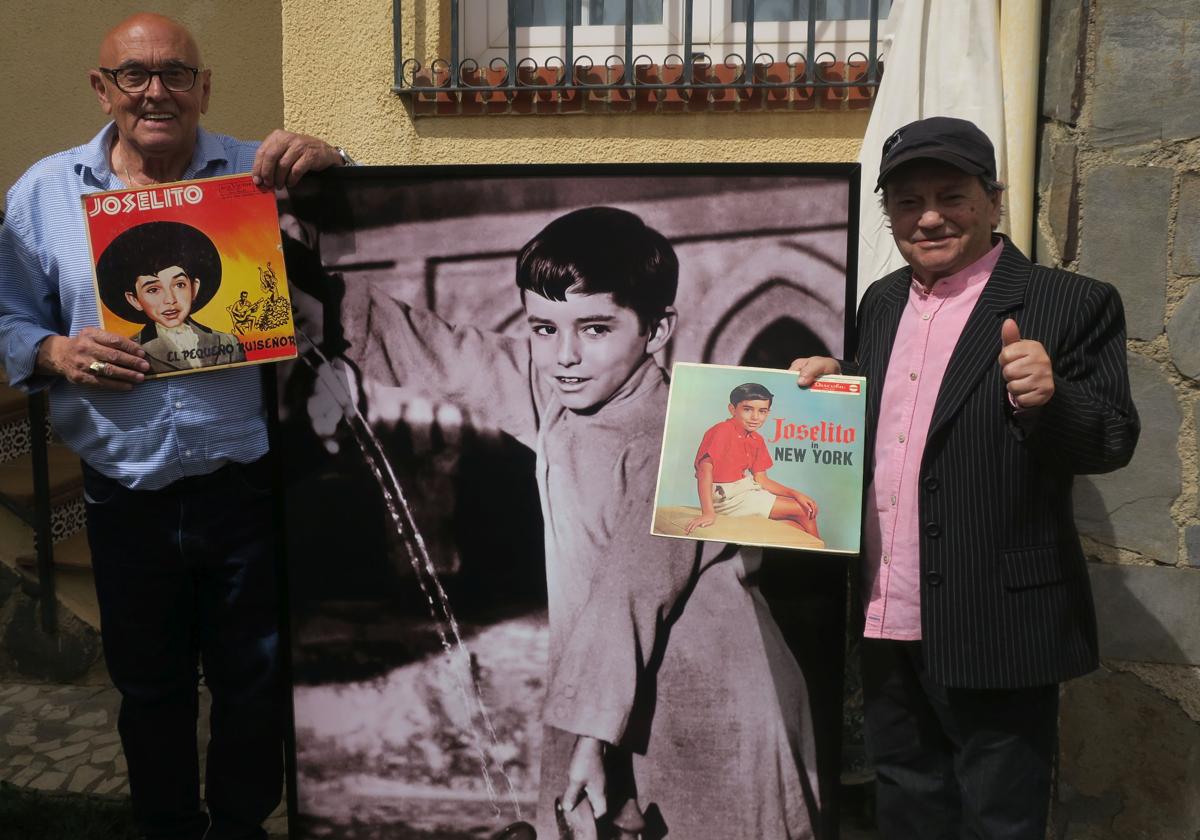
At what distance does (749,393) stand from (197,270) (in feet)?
3.97

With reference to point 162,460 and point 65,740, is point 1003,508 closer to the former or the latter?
point 162,460

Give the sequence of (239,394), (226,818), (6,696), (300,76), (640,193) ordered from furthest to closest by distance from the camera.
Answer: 1. (6,696)
2. (300,76)
3. (226,818)
4. (239,394)
5. (640,193)

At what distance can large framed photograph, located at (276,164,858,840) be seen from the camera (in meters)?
2.16

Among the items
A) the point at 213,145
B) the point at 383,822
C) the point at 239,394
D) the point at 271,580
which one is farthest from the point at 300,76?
the point at 383,822

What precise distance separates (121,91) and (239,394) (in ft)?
2.34

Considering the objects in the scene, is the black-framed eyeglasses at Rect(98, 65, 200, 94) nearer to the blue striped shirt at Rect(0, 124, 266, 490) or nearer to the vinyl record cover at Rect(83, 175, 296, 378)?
the blue striped shirt at Rect(0, 124, 266, 490)

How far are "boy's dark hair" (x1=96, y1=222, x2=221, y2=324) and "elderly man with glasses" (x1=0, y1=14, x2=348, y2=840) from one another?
15 cm

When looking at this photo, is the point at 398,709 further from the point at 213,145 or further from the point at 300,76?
the point at 300,76

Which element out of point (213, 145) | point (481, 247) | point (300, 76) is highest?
point (300, 76)

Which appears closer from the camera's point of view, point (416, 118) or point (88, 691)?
point (416, 118)

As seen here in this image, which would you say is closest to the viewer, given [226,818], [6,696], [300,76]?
[226,818]

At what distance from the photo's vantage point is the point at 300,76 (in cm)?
372

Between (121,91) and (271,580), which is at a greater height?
(121,91)

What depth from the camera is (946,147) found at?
1.74m
